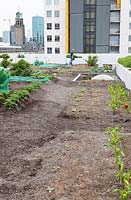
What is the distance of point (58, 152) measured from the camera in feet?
16.7

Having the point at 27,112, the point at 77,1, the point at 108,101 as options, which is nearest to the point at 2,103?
the point at 27,112

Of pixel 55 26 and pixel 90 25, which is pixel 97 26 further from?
pixel 55 26

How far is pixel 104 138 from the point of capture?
5793 millimetres

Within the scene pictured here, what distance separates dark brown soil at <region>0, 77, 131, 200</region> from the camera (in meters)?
3.79

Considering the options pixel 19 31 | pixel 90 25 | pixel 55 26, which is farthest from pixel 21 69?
pixel 19 31

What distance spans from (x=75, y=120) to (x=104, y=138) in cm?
201

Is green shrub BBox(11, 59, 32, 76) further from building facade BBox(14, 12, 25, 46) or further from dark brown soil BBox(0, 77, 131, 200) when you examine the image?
building facade BBox(14, 12, 25, 46)

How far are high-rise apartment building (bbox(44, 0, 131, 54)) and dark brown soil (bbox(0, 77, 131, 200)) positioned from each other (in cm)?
3649

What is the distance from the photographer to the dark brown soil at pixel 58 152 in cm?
379

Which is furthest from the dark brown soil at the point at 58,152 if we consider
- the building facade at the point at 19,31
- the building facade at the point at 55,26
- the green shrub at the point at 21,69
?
the building facade at the point at 19,31

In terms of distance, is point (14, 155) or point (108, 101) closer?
point (14, 155)

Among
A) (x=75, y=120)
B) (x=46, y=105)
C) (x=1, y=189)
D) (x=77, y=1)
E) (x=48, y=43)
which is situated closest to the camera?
(x=1, y=189)

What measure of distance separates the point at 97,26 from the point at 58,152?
4160cm

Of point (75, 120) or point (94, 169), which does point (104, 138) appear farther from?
point (75, 120)
